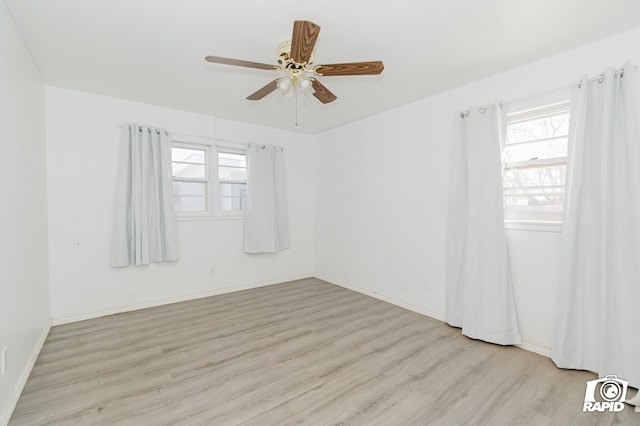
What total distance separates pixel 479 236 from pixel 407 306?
1305mm

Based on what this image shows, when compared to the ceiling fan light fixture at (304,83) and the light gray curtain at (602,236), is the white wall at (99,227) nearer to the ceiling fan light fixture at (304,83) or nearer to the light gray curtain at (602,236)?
the ceiling fan light fixture at (304,83)

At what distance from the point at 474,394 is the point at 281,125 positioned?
13.2 ft

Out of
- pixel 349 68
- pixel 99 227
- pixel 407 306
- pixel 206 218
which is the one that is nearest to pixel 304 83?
pixel 349 68

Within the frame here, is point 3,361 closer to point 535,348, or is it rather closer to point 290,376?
point 290,376

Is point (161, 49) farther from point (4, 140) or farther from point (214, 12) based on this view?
point (4, 140)

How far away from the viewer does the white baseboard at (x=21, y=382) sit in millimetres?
1632

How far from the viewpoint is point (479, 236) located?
8.92 ft

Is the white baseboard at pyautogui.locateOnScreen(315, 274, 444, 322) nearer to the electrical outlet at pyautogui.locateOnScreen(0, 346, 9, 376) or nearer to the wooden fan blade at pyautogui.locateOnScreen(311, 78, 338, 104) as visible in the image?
the wooden fan blade at pyautogui.locateOnScreen(311, 78, 338, 104)

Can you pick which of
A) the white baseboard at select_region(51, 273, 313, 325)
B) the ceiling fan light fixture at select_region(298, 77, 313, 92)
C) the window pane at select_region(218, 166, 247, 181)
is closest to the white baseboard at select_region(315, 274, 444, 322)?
the white baseboard at select_region(51, 273, 313, 325)

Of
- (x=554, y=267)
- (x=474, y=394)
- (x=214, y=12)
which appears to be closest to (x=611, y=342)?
(x=554, y=267)

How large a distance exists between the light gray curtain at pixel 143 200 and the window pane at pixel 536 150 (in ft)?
12.7

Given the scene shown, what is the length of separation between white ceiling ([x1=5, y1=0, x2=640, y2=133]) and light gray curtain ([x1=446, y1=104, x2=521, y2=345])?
584 mm

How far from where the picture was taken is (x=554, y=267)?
2373mm

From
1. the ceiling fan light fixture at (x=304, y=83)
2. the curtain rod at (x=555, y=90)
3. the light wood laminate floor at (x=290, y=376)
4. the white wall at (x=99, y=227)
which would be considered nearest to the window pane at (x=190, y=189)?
the white wall at (x=99, y=227)
